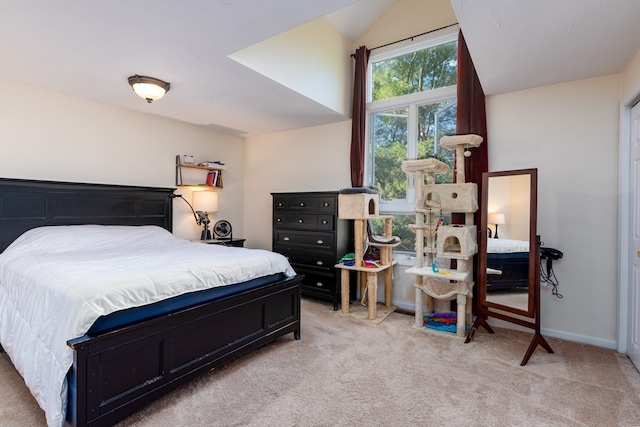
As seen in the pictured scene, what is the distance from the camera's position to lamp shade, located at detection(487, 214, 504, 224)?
2.71m

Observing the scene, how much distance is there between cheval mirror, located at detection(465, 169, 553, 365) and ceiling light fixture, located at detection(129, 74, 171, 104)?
10.1ft

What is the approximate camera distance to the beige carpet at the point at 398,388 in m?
1.73

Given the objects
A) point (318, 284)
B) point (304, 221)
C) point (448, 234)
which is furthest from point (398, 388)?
point (304, 221)

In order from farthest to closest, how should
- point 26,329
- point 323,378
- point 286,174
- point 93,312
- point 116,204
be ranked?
point 286,174, point 116,204, point 323,378, point 26,329, point 93,312

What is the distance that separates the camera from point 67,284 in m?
1.67

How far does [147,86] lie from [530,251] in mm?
3570

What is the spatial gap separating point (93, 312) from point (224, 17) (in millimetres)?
1836

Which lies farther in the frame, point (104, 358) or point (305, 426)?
point (305, 426)

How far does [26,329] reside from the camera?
5.98ft

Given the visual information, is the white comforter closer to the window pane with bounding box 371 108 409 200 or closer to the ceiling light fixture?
the ceiling light fixture

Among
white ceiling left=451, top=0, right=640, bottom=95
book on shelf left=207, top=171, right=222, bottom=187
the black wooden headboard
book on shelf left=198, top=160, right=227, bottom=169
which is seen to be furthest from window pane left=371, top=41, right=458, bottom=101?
the black wooden headboard

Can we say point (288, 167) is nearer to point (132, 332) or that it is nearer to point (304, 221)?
point (304, 221)

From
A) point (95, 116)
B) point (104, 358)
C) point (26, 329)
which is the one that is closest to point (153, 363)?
point (104, 358)

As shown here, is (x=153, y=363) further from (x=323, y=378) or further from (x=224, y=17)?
(x=224, y=17)
